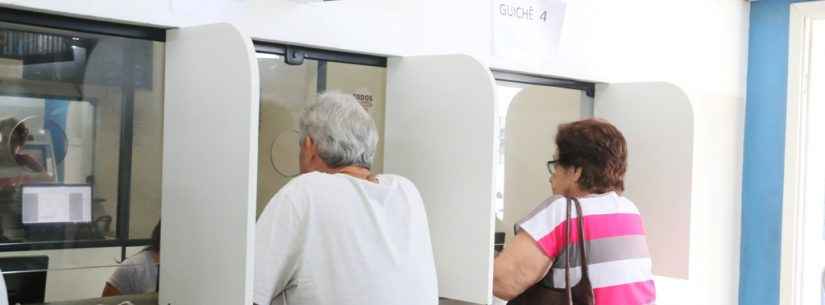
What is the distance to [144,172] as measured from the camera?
6.98 ft

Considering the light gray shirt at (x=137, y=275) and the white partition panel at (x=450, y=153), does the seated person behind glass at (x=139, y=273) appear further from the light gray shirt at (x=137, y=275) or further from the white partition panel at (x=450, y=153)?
the white partition panel at (x=450, y=153)

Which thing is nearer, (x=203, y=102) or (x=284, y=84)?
(x=203, y=102)

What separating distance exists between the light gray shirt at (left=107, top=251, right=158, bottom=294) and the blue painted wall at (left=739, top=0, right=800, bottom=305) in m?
3.32

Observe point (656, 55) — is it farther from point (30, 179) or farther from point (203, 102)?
point (30, 179)

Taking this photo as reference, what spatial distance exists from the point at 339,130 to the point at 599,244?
837 mm

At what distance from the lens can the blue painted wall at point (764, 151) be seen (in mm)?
4391

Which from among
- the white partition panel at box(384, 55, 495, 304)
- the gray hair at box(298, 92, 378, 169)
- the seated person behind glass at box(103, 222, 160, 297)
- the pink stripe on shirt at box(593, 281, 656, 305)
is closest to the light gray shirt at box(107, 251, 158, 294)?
the seated person behind glass at box(103, 222, 160, 297)

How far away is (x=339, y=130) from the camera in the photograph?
2025mm

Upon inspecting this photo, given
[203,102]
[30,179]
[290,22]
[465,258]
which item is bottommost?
[465,258]

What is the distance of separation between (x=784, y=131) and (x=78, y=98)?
3485mm

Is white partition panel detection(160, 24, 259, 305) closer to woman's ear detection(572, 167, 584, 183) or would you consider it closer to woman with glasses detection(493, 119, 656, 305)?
woman with glasses detection(493, 119, 656, 305)

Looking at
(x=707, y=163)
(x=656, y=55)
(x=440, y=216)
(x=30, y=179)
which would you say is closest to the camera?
(x=30, y=179)

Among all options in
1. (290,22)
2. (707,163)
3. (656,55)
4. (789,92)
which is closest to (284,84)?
(290,22)

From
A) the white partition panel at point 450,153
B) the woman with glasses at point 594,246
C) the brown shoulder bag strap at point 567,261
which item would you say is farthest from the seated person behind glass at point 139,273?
the brown shoulder bag strap at point 567,261
